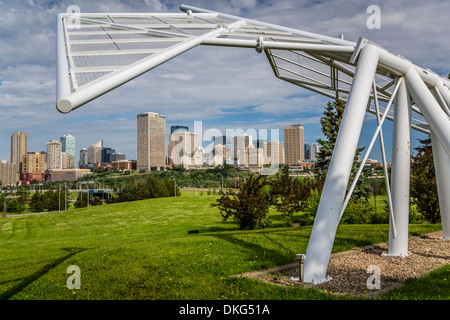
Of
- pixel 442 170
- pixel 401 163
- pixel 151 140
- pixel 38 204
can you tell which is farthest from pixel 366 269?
pixel 151 140

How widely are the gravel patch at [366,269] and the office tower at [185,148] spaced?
112943 mm

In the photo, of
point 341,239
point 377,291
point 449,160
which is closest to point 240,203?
point 341,239

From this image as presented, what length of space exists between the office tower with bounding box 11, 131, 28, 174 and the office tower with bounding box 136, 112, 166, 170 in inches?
3473

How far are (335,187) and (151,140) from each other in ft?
462

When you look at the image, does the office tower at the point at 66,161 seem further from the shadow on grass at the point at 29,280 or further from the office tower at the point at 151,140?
the shadow on grass at the point at 29,280

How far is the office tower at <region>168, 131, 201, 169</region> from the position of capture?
125312 millimetres

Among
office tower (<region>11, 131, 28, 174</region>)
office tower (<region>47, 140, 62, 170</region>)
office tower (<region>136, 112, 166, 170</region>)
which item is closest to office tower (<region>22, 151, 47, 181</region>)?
office tower (<region>47, 140, 62, 170</region>)

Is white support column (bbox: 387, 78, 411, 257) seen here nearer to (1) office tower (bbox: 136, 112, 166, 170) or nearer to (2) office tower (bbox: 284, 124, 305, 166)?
(2) office tower (bbox: 284, 124, 305, 166)

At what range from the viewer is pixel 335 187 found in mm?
6453

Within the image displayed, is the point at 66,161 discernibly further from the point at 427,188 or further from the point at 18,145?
the point at 427,188

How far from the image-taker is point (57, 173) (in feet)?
523

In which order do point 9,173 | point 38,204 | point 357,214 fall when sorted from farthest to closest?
point 9,173 → point 38,204 → point 357,214
